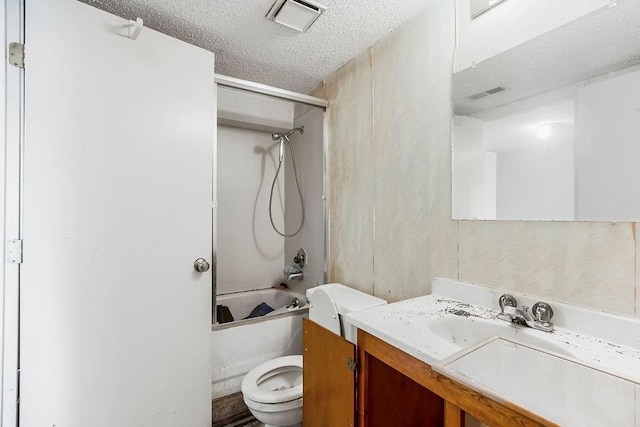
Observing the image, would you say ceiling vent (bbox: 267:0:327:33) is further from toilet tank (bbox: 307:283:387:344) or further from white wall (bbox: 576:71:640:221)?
toilet tank (bbox: 307:283:387:344)

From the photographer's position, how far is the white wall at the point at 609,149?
0.79 meters

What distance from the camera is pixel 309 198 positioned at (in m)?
2.37

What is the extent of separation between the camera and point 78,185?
1181 millimetres

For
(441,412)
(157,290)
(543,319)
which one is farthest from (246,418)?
(543,319)

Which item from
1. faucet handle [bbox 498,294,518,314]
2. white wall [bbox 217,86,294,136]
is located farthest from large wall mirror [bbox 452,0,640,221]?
A: white wall [bbox 217,86,294,136]

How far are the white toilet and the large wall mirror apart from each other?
665 mm

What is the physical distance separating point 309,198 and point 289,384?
135 cm

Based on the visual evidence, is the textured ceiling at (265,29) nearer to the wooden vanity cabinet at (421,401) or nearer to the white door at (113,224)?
the white door at (113,224)

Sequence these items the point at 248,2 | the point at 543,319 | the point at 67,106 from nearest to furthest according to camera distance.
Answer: the point at 543,319 → the point at 67,106 → the point at 248,2

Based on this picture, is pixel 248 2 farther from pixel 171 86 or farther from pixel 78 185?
pixel 78 185

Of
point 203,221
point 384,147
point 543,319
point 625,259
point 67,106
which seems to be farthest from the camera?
point 384,147

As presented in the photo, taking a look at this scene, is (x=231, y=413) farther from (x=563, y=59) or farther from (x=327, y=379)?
(x=563, y=59)

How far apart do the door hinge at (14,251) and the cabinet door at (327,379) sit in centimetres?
119

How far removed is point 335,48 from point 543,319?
1.67m
